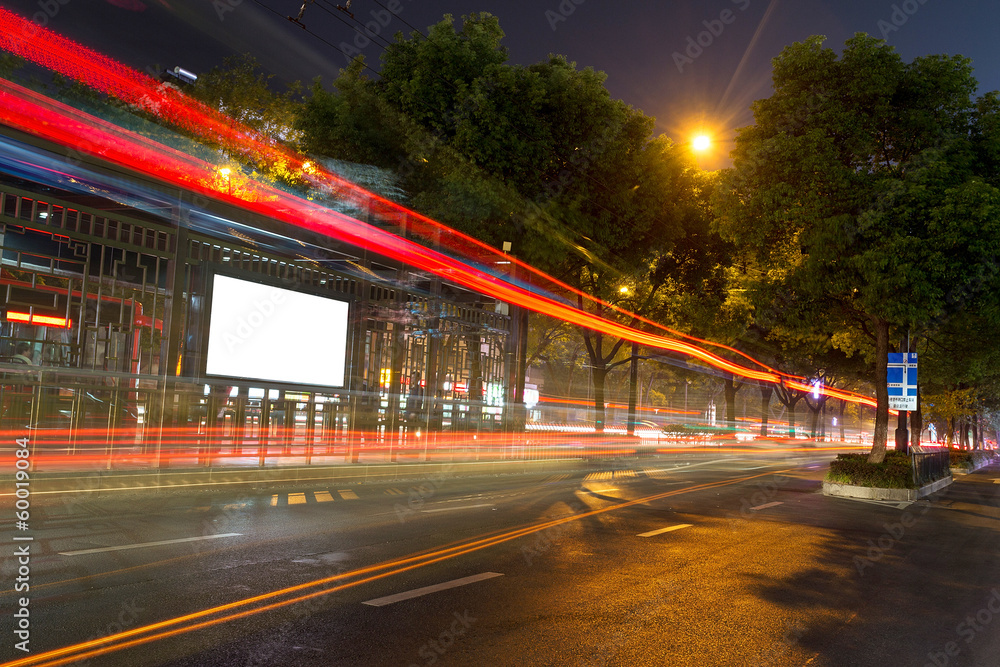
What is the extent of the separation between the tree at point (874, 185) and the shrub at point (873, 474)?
1286 mm

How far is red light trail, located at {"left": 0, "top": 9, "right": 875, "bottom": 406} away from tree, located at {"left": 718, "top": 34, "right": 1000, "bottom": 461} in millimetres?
9178

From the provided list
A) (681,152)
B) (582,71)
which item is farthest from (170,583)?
(681,152)

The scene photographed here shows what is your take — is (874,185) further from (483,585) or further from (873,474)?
(483,585)

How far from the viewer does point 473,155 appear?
23.9 metres

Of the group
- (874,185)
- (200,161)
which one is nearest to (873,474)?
(874,185)

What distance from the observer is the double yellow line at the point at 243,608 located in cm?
508

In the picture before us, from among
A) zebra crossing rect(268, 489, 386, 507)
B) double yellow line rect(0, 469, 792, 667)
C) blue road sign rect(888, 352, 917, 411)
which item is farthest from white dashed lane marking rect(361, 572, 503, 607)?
blue road sign rect(888, 352, 917, 411)

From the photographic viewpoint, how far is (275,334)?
53.9 ft

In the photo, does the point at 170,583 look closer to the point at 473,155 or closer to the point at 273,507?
the point at 273,507

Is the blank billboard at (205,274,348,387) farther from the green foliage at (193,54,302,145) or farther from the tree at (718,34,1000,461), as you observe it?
the green foliage at (193,54,302,145)

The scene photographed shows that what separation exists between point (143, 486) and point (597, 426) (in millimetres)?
23013

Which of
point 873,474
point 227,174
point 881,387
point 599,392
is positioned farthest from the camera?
point 227,174

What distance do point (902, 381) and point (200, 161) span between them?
30842 mm

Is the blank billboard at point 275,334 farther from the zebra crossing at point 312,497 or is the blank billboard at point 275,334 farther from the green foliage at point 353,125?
the green foliage at point 353,125
